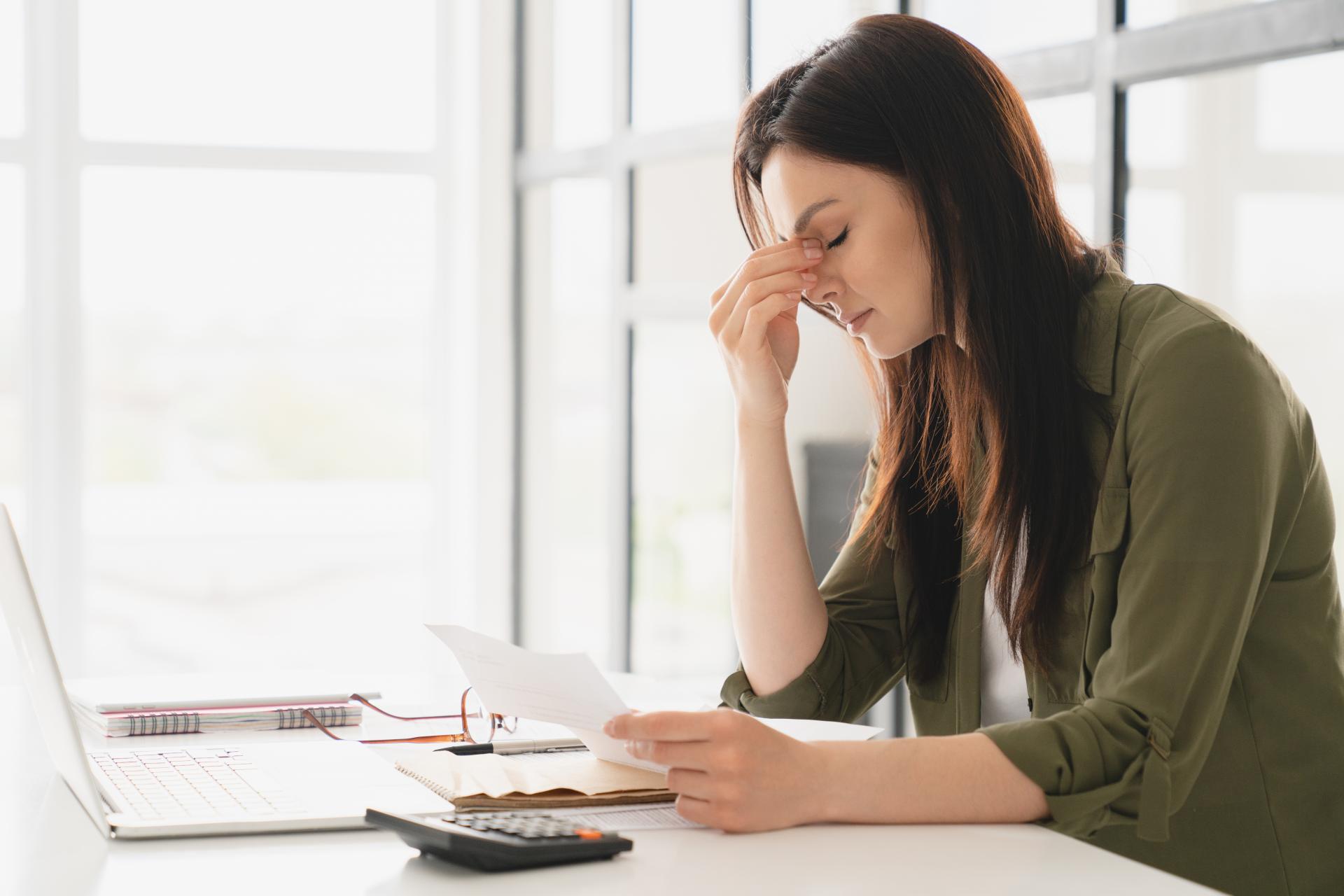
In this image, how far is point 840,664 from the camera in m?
1.51

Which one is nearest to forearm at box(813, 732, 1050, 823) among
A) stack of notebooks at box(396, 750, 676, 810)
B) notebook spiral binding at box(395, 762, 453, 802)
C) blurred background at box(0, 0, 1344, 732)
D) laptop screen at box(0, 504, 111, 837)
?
stack of notebooks at box(396, 750, 676, 810)

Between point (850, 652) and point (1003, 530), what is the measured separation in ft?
0.90

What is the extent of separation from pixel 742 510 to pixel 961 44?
53cm

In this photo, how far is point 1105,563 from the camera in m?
1.20

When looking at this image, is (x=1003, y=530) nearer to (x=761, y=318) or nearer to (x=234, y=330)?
(x=761, y=318)

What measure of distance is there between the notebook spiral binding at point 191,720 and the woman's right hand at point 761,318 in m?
0.54

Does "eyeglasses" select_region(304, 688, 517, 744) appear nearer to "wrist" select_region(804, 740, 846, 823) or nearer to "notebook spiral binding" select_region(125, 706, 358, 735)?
"notebook spiral binding" select_region(125, 706, 358, 735)

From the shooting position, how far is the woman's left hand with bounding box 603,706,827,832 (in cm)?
100

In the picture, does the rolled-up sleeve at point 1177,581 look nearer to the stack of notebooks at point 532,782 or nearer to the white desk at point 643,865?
the white desk at point 643,865

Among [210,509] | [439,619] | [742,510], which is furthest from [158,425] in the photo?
[742,510]

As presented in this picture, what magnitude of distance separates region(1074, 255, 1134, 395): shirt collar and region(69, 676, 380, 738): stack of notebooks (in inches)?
32.3

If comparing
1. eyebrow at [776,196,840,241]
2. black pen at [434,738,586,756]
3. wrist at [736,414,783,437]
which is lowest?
black pen at [434,738,586,756]

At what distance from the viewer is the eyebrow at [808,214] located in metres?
1.39

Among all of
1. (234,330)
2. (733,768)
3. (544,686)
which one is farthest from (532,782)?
(234,330)
